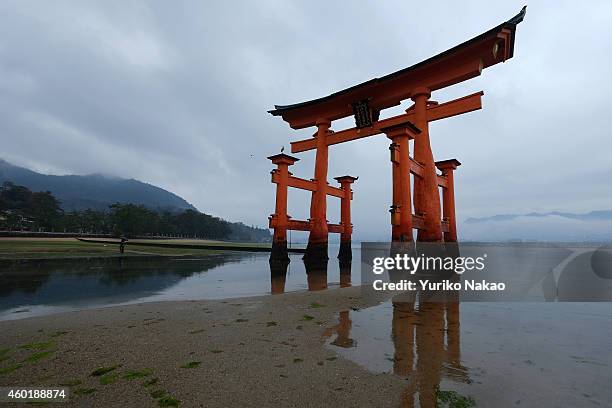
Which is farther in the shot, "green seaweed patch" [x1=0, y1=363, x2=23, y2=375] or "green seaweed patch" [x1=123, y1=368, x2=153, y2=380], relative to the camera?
"green seaweed patch" [x1=0, y1=363, x2=23, y2=375]

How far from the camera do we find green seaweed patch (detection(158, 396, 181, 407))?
2.36 metres

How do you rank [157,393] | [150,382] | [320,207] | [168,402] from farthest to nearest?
[320,207] → [150,382] → [157,393] → [168,402]

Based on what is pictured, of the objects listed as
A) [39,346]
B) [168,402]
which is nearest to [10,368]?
[39,346]

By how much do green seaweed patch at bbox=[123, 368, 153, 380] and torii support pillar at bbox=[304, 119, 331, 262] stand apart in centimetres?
1388

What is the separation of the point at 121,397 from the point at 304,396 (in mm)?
1601

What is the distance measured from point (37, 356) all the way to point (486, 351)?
5594mm

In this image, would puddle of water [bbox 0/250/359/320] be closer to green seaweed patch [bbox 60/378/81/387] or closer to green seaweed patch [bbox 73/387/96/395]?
green seaweed patch [bbox 60/378/81/387]

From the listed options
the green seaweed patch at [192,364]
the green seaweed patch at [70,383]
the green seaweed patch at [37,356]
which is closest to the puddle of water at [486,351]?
the green seaweed patch at [192,364]

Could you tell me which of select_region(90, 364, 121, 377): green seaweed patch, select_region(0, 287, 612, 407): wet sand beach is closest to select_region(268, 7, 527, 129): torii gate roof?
select_region(0, 287, 612, 407): wet sand beach

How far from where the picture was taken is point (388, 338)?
13.9 ft

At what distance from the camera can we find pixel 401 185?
37.2 ft

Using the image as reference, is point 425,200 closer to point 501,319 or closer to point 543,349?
point 501,319

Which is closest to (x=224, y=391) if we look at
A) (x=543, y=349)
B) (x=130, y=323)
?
(x=130, y=323)

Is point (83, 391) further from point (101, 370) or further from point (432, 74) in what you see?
point (432, 74)
